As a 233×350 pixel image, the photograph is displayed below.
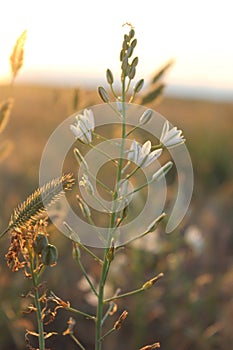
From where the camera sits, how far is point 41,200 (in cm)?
100

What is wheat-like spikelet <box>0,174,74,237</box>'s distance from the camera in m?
0.99

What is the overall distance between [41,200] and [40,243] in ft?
0.30

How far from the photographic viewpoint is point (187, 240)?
3.35 meters

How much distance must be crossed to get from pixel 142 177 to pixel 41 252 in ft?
6.88

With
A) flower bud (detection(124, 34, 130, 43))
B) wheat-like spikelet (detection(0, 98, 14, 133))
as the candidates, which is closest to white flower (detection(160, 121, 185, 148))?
flower bud (detection(124, 34, 130, 43))

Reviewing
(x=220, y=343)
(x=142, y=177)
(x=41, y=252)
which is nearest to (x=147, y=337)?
(x=220, y=343)

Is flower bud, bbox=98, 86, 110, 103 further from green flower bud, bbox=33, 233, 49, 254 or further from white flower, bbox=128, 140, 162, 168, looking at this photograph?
green flower bud, bbox=33, 233, 49, 254

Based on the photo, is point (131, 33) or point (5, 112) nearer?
point (131, 33)

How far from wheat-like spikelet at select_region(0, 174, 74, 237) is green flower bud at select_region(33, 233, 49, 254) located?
0.05 m

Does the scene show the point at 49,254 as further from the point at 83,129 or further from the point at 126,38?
the point at 126,38

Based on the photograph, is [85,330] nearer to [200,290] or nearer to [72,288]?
[72,288]

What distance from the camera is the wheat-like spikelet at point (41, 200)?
0.99 m

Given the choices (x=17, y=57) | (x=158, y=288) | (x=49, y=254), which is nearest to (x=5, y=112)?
(x=17, y=57)

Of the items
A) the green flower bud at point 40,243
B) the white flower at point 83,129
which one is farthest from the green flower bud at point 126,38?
the green flower bud at point 40,243
